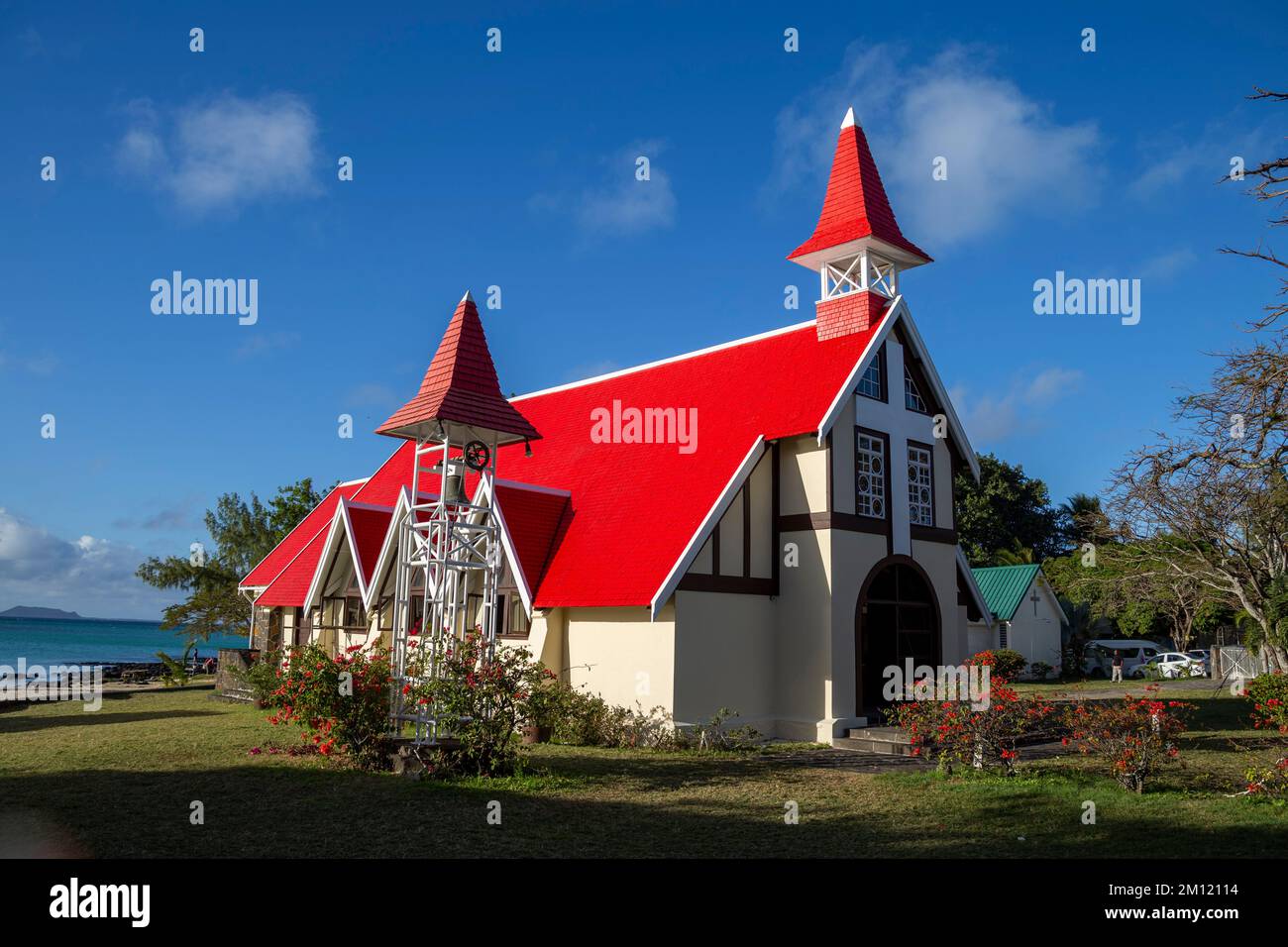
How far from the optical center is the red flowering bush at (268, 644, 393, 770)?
1426 cm

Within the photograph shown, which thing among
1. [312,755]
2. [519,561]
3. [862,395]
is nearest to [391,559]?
[519,561]

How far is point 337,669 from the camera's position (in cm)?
1437

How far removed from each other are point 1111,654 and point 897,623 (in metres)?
32.7

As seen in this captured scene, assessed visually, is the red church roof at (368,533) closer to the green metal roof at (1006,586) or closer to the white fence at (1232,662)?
the green metal roof at (1006,586)

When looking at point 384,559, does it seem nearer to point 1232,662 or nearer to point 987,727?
point 987,727

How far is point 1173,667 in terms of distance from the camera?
143 feet

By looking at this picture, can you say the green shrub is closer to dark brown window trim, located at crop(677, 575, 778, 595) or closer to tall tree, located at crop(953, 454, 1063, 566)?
dark brown window trim, located at crop(677, 575, 778, 595)

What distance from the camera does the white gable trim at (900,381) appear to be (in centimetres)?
1938

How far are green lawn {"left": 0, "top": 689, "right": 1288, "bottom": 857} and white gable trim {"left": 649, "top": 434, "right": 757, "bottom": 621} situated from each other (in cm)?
282

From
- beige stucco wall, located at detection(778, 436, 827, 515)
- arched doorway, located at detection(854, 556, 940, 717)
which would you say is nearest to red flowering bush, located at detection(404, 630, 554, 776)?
beige stucco wall, located at detection(778, 436, 827, 515)

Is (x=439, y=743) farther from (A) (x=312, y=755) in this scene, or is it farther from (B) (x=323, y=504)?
(B) (x=323, y=504)

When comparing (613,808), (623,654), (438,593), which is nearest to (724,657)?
(623,654)
